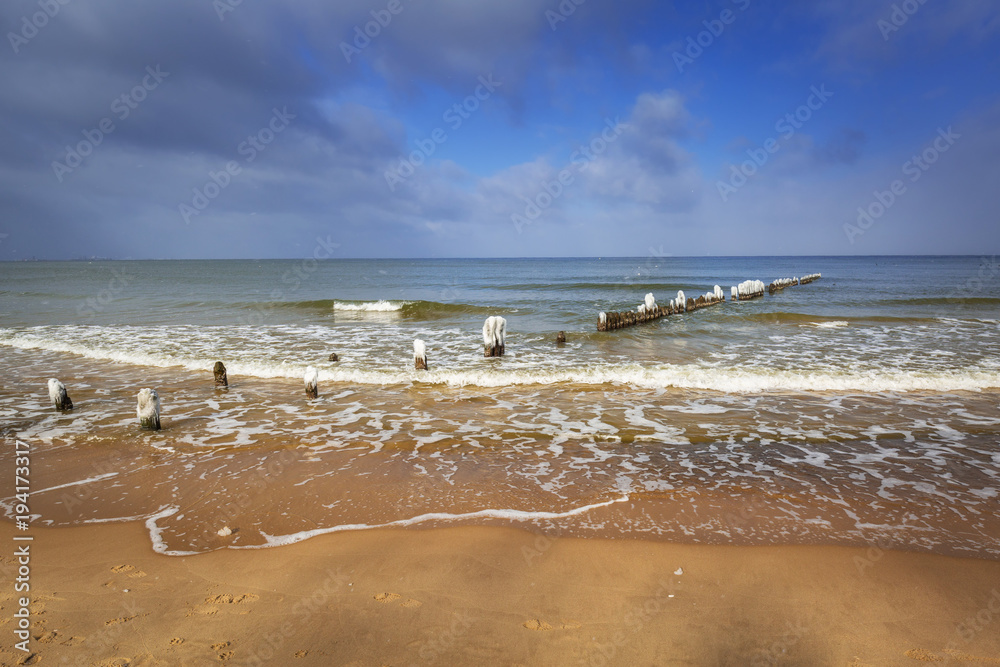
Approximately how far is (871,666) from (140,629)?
4.45m

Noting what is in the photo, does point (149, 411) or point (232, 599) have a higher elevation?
point (149, 411)

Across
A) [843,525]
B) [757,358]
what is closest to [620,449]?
[843,525]

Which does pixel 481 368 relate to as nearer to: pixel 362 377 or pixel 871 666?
pixel 362 377

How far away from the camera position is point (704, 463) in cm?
594

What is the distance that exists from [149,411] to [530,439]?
572 cm

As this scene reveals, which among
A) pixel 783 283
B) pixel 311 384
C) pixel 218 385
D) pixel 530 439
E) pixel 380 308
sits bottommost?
pixel 530 439

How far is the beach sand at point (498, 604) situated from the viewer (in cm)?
291

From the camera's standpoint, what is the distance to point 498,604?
3.36 metres

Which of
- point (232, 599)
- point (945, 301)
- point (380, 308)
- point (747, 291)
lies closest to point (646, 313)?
point (747, 291)

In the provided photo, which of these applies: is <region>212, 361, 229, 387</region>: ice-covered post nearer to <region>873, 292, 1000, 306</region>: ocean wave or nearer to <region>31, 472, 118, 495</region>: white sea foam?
<region>31, 472, 118, 495</region>: white sea foam

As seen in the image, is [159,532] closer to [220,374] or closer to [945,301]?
[220,374]

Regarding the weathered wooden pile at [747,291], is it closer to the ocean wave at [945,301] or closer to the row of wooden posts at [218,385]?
the ocean wave at [945,301]

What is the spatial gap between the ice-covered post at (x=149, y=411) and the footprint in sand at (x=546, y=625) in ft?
22.2

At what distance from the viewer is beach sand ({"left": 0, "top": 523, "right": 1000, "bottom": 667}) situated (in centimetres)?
291
